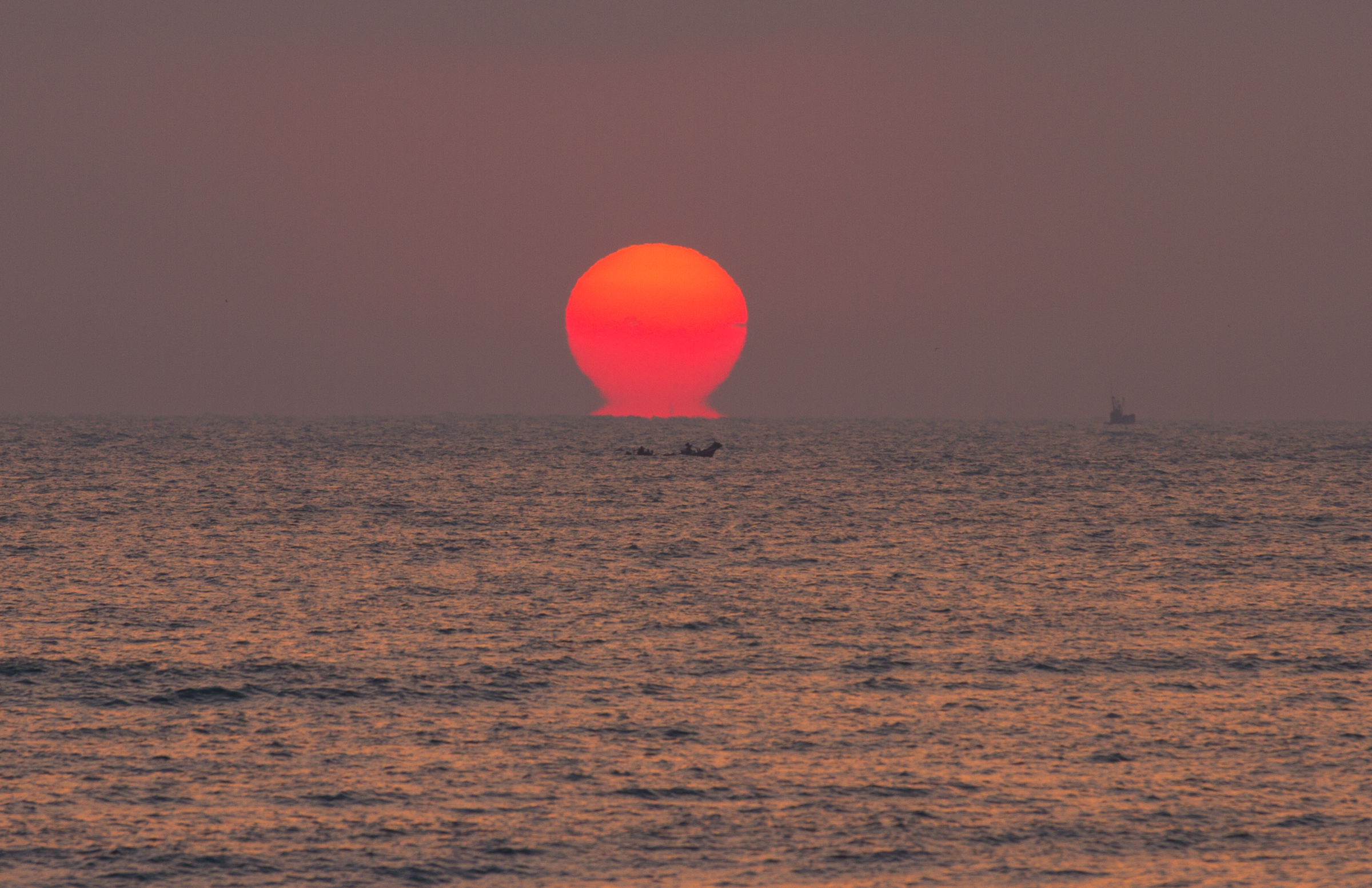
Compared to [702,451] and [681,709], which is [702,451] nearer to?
[702,451]

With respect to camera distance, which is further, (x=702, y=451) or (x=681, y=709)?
(x=702, y=451)

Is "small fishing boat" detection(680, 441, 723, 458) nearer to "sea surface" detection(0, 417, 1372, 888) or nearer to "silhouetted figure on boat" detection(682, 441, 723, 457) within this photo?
"silhouetted figure on boat" detection(682, 441, 723, 457)

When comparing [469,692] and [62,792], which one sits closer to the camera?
[62,792]

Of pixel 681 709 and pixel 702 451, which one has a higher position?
pixel 702 451

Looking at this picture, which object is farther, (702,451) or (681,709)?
(702,451)

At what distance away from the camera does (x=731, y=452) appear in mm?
197750

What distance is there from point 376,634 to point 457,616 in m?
4.11

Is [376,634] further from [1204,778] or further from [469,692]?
[1204,778]

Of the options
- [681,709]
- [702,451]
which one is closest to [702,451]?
[702,451]

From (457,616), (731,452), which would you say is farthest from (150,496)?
(731,452)

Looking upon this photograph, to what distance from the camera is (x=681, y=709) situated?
30.0 meters

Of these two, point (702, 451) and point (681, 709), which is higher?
point (702, 451)

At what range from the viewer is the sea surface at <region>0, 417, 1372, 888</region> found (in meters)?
20.8

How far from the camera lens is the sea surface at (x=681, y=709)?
68.3ft
